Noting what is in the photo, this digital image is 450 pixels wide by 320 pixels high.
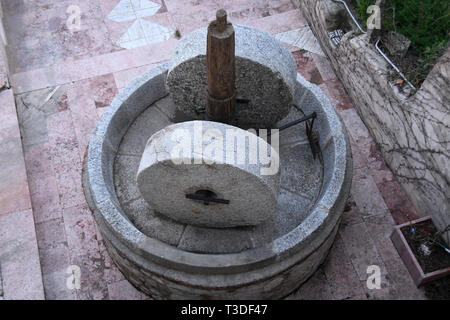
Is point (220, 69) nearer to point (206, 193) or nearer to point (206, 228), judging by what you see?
point (206, 193)

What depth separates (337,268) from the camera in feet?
16.7

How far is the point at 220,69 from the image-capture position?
3.85 meters

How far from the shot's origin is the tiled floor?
5051 millimetres

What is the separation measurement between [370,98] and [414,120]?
88cm

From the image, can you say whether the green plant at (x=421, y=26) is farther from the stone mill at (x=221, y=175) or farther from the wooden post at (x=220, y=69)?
the wooden post at (x=220, y=69)

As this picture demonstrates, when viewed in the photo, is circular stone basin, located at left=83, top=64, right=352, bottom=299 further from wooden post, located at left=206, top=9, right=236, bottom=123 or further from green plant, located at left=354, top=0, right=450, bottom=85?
green plant, located at left=354, top=0, right=450, bottom=85

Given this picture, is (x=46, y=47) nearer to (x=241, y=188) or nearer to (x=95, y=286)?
(x=95, y=286)

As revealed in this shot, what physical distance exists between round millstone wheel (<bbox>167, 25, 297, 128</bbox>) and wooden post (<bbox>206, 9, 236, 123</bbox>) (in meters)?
0.45

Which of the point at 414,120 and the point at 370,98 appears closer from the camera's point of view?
the point at 414,120

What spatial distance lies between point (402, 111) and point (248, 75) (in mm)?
1962

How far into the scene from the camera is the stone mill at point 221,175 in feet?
12.9

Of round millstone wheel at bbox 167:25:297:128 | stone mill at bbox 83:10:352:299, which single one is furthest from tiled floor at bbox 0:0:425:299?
round millstone wheel at bbox 167:25:297:128

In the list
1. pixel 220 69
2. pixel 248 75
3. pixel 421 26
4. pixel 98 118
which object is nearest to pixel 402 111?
pixel 421 26
